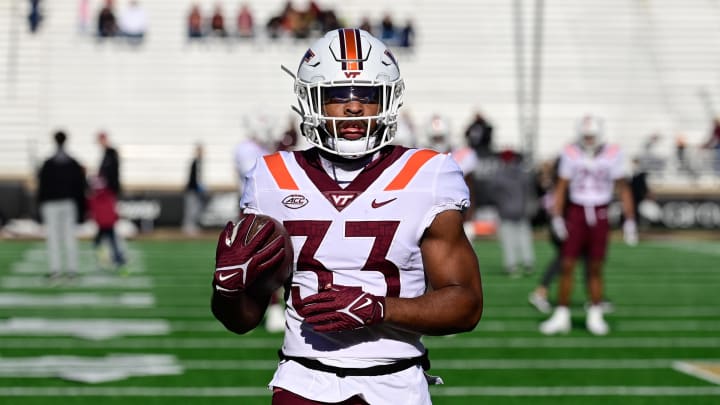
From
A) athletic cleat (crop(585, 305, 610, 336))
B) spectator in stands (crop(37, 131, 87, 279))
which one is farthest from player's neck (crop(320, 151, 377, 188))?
spectator in stands (crop(37, 131, 87, 279))

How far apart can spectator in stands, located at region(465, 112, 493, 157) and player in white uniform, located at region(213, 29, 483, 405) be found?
22.7 metres

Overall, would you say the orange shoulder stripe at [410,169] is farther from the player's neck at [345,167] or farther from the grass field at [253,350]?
the grass field at [253,350]

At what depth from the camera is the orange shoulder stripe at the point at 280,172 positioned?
11.5 ft

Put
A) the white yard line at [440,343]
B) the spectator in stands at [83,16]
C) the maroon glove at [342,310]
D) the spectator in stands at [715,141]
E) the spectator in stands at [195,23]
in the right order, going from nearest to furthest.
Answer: the maroon glove at [342,310] → the white yard line at [440,343] → the spectator in stands at [715,141] → the spectator in stands at [83,16] → the spectator in stands at [195,23]

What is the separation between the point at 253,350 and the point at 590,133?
319cm

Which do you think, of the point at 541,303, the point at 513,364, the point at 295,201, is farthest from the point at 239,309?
the point at 541,303

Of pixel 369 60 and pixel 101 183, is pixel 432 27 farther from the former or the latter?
pixel 369 60

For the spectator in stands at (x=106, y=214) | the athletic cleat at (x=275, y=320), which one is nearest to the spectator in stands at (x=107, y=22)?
the spectator in stands at (x=106, y=214)

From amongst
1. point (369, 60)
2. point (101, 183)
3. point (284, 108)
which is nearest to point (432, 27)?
point (284, 108)

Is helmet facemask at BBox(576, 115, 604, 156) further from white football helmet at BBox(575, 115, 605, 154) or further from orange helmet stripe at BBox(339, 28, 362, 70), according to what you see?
orange helmet stripe at BBox(339, 28, 362, 70)

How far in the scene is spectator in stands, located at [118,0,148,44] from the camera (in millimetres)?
29906

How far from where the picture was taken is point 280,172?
3.57 metres

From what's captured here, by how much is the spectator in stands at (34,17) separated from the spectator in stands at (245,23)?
4.51m

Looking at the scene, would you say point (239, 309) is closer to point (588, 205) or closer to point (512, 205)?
point (588, 205)
